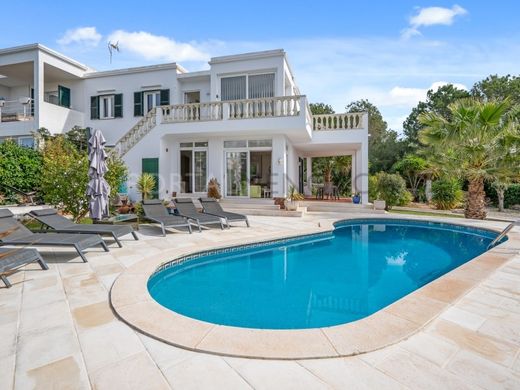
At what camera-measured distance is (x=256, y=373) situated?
2.54 metres

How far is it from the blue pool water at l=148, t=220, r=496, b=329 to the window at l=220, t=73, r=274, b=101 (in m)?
9.48

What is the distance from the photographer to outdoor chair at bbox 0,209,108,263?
5.67m

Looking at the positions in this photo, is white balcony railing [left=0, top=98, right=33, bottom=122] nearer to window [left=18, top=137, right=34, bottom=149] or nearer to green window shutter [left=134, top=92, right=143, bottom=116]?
window [left=18, top=137, right=34, bottom=149]

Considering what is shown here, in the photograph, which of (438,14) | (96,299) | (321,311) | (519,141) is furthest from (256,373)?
(519,141)

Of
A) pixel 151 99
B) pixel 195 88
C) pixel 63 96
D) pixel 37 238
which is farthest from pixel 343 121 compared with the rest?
pixel 63 96

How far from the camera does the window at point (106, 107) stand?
19.3 metres

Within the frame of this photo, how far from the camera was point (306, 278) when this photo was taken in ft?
20.6

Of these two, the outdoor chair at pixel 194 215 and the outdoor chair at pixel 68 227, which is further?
the outdoor chair at pixel 194 215

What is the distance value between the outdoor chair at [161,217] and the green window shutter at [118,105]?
39.5 ft

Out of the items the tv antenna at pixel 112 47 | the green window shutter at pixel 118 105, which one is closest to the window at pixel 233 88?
the green window shutter at pixel 118 105

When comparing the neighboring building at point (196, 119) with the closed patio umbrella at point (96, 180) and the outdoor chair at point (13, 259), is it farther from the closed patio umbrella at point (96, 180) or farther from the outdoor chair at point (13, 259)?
the outdoor chair at point (13, 259)

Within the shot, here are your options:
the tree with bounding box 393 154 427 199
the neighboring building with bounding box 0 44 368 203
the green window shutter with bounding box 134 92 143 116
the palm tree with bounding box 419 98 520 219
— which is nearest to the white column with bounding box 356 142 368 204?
the neighboring building with bounding box 0 44 368 203

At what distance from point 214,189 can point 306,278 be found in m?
10.1

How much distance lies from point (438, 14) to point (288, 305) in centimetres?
1214
